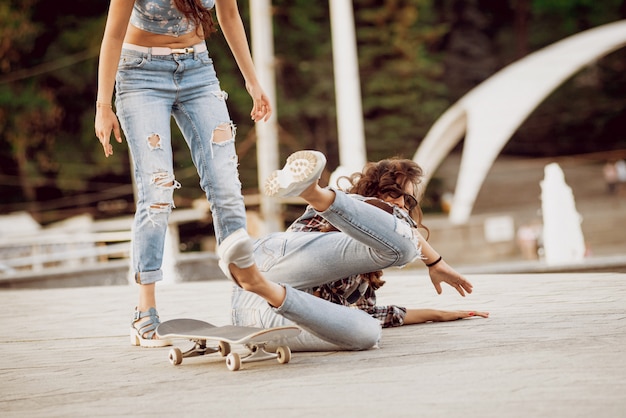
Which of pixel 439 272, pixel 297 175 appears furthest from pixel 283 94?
pixel 297 175

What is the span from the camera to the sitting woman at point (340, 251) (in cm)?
405

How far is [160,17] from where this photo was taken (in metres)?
4.88

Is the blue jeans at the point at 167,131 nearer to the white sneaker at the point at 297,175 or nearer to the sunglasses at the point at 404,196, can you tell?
the sunglasses at the point at 404,196

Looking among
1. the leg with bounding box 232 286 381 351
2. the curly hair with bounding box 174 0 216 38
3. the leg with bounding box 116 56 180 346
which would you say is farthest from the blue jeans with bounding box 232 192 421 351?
the curly hair with bounding box 174 0 216 38

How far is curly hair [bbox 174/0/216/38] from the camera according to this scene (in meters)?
4.84

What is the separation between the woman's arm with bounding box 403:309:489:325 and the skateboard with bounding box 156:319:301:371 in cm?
97

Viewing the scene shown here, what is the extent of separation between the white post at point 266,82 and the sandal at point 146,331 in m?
14.8

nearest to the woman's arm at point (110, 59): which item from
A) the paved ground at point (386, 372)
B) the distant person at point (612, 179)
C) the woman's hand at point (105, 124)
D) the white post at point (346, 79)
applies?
the woman's hand at point (105, 124)

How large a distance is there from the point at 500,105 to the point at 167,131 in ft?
90.8

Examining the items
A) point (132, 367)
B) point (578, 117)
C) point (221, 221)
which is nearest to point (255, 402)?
point (132, 367)

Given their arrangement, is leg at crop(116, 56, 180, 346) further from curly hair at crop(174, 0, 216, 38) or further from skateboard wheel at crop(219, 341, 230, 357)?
skateboard wheel at crop(219, 341, 230, 357)

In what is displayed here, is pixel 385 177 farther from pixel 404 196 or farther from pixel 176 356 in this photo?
pixel 176 356

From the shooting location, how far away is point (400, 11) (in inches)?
1560

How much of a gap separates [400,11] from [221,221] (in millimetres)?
35562
